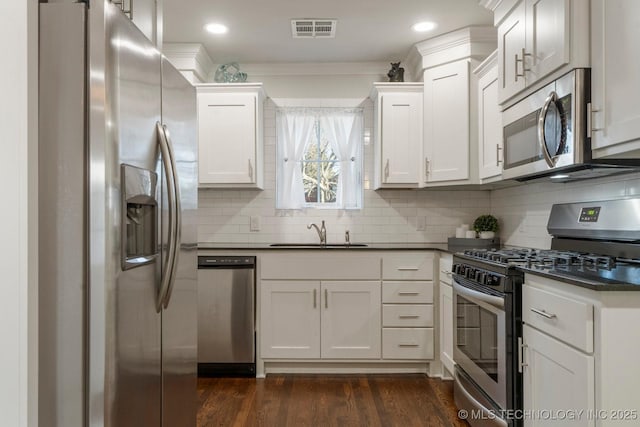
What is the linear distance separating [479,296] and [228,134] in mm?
2290

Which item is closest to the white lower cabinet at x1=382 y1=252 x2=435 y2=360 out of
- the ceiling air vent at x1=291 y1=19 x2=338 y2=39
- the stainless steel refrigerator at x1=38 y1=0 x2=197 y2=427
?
the ceiling air vent at x1=291 y1=19 x2=338 y2=39

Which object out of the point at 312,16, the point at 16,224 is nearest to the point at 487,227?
the point at 312,16

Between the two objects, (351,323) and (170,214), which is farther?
(351,323)

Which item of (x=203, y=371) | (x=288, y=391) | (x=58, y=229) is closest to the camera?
(x=58, y=229)

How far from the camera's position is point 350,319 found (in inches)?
134

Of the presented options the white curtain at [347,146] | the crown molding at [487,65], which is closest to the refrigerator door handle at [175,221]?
Answer: the crown molding at [487,65]

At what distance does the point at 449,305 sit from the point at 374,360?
0.68 m

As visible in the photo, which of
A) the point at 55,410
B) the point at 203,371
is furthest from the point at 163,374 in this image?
the point at 203,371

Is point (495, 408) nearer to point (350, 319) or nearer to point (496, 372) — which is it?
point (496, 372)

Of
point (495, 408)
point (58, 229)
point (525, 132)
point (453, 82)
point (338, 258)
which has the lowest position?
point (495, 408)

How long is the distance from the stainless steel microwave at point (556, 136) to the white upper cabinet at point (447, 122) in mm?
732

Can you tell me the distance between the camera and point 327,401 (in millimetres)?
2934

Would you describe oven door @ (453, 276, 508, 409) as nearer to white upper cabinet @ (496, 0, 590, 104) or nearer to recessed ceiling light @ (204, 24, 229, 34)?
white upper cabinet @ (496, 0, 590, 104)

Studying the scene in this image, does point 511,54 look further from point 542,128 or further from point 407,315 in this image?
point 407,315
